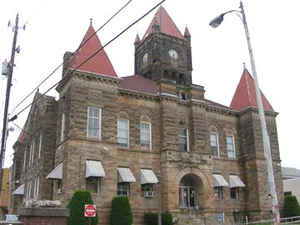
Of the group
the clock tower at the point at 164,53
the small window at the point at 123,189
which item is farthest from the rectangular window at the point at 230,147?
the small window at the point at 123,189

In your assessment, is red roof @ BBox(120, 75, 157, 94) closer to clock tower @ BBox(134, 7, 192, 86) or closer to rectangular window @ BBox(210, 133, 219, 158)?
clock tower @ BBox(134, 7, 192, 86)

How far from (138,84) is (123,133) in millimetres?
6000

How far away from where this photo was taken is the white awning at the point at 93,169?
27147mm

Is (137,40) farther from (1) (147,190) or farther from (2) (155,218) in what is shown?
(2) (155,218)

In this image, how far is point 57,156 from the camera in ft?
99.9

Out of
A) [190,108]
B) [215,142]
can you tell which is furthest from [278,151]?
[190,108]

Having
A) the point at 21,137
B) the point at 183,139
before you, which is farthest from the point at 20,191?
the point at 183,139

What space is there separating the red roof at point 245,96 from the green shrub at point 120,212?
17681mm

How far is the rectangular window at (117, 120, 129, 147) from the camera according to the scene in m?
31.3

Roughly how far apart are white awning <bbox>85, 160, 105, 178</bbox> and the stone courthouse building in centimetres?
8

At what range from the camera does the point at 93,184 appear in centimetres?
2808

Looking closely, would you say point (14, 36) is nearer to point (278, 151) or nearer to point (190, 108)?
point (190, 108)

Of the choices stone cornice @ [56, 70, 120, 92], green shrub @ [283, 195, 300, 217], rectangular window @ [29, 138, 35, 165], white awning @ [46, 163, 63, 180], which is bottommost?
green shrub @ [283, 195, 300, 217]

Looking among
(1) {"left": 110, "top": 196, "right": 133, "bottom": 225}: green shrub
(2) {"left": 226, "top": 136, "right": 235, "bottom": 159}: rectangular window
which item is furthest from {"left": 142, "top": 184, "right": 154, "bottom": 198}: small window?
(2) {"left": 226, "top": 136, "right": 235, "bottom": 159}: rectangular window
